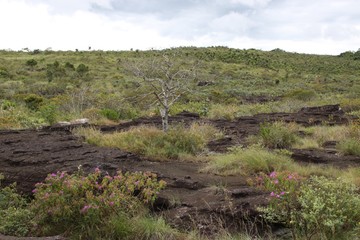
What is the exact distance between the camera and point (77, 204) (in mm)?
5164

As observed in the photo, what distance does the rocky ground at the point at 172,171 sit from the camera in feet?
18.8

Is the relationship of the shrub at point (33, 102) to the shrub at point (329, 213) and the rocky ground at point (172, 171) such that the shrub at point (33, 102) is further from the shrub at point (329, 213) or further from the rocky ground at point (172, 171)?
the shrub at point (329, 213)

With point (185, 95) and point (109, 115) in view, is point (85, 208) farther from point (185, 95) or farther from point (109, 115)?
point (185, 95)

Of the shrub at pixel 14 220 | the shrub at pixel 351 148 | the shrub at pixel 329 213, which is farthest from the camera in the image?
the shrub at pixel 351 148

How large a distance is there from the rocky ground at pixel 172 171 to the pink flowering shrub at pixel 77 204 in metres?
0.77

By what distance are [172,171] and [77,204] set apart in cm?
330

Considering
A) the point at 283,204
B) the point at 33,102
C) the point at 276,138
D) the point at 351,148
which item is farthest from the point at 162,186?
the point at 33,102

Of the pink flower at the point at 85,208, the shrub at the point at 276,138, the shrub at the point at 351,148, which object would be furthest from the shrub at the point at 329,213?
the shrub at the point at 276,138

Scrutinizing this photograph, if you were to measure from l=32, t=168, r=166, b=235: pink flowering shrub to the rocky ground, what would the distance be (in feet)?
2.53

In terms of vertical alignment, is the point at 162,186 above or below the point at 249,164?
above

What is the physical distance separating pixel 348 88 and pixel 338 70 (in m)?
18.1

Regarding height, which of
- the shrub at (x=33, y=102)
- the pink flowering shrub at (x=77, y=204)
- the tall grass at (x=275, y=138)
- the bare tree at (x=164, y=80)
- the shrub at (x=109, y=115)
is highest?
the bare tree at (x=164, y=80)

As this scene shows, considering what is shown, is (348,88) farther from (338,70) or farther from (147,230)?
(147,230)

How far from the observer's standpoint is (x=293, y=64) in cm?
5881
